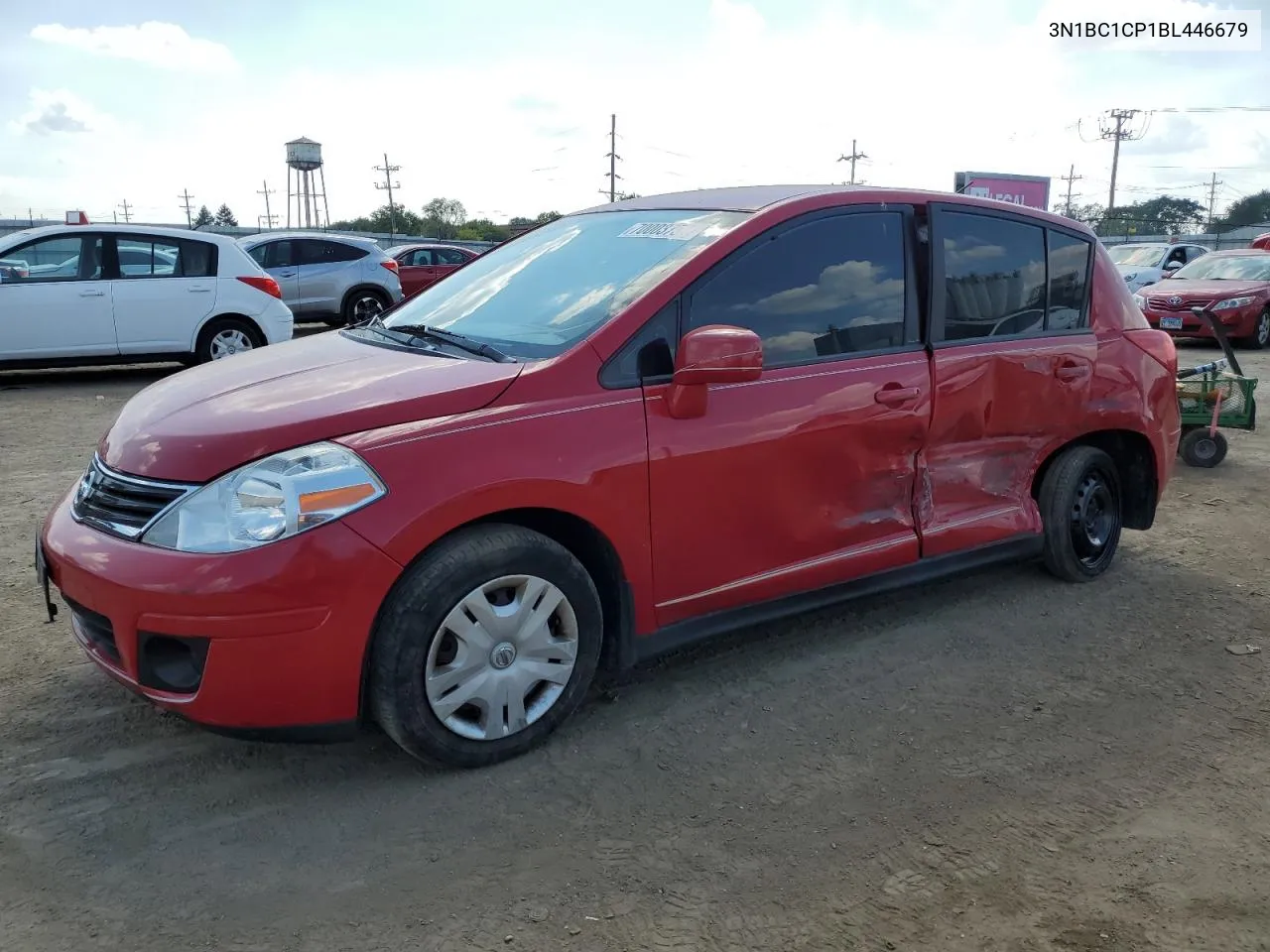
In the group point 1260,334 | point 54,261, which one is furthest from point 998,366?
point 1260,334

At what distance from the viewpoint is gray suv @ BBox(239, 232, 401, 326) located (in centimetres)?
1545

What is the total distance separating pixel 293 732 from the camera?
279 cm

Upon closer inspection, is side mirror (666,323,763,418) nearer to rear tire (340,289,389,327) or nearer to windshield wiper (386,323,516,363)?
windshield wiper (386,323,516,363)

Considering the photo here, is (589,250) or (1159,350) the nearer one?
(589,250)

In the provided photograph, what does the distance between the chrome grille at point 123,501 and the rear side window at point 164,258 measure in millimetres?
8135

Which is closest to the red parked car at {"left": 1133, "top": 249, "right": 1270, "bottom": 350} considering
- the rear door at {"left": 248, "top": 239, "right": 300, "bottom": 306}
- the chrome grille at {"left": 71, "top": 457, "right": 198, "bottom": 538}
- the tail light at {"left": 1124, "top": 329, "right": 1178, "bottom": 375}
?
the tail light at {"left": 1124, "top": 329, "right": 1178, "bottom": 375}

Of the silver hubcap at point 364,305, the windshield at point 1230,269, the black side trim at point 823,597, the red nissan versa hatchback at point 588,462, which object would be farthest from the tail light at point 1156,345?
the windshield at point 1230,269

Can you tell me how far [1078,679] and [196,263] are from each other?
9.46 metres

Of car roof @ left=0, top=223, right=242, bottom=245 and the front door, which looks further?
car roof @ left=0, top=223, right=242, bottom=245

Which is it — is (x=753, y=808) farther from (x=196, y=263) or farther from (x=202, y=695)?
(x=196, y=263)

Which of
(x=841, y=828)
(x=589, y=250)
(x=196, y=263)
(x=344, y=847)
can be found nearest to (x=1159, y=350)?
(x=589, y=250)

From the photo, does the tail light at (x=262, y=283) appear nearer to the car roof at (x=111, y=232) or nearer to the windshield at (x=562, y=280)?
the car roof at (x=111, y=232)

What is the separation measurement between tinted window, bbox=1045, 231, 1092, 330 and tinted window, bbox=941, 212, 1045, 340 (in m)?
0.06

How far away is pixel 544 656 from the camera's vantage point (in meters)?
3.09
